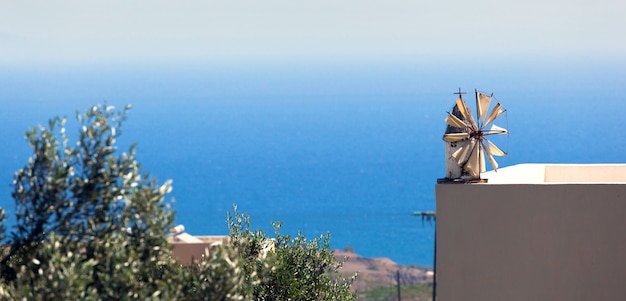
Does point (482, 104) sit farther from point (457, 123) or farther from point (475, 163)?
point (475, 163)

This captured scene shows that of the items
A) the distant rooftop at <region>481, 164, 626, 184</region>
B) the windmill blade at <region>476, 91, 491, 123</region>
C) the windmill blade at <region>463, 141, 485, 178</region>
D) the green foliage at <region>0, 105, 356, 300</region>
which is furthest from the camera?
the distant rooftop at <region>481, 164, 626, 184</region>

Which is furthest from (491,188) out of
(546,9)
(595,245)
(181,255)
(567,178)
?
(546,9)

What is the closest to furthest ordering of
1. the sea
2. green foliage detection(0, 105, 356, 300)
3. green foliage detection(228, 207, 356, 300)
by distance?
green foliage detection(0, 105, 356, 300)
green foliage detection(228, 207, 356, 300)
the sea

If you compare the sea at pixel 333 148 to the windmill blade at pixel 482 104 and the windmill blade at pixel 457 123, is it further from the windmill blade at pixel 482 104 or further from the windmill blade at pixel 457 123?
the windmill blade at pixel 457 123

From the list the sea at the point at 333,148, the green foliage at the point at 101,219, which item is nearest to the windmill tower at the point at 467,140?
the green foliage at the point at 101,219

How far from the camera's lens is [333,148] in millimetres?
145750

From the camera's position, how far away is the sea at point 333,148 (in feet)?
350

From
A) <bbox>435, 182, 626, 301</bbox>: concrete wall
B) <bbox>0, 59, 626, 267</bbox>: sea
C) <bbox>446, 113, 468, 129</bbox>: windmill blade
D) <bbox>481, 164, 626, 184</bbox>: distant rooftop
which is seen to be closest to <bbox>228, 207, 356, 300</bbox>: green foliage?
<bbox>481, 164, 626, 184</bbox>: distant rooftop

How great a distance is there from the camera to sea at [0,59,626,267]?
107 m

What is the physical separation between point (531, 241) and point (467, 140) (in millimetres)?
1101

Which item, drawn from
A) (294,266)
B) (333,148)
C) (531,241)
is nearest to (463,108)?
(531,241)

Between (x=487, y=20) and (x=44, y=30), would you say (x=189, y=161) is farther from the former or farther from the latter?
(x=487, y=20)

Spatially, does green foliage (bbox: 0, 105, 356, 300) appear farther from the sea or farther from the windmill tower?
the sea

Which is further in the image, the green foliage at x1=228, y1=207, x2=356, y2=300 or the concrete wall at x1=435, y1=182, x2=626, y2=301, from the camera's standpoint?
the green foliage at x1=228, y1=207, x2=356, y2=300
